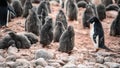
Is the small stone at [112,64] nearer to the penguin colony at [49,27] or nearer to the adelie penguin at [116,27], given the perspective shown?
the penguin colony at [49,27]

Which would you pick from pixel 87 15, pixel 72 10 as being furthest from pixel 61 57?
pixel 72 10

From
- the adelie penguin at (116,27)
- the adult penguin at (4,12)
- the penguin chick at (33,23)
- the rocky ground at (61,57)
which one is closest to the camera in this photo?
the rocky ground at (61,57)

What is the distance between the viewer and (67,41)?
8.65 metres

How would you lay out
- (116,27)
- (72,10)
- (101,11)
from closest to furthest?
(116,27) → (72,10) → (101,11)

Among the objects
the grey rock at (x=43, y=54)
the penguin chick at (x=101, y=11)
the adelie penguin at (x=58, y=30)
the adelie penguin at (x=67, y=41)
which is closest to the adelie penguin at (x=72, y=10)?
the penguin chick at (x=101, y=11)

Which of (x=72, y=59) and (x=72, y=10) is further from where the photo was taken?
(x=72, y=10)

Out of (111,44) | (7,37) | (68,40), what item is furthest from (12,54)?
(111,44)

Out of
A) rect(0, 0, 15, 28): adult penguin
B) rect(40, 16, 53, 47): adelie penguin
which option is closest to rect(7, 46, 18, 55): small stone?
rect(40, 16, 53, 47): adelie penguin

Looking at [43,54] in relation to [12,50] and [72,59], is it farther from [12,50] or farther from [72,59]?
[12,50]

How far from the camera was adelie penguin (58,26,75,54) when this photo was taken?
8.66m

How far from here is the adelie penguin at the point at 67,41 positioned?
28.4 ft

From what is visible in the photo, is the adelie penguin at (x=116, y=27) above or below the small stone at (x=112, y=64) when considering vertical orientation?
above

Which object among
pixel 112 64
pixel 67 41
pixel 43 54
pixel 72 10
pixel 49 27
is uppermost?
pixel 72 10

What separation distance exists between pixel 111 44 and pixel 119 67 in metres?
1.80
